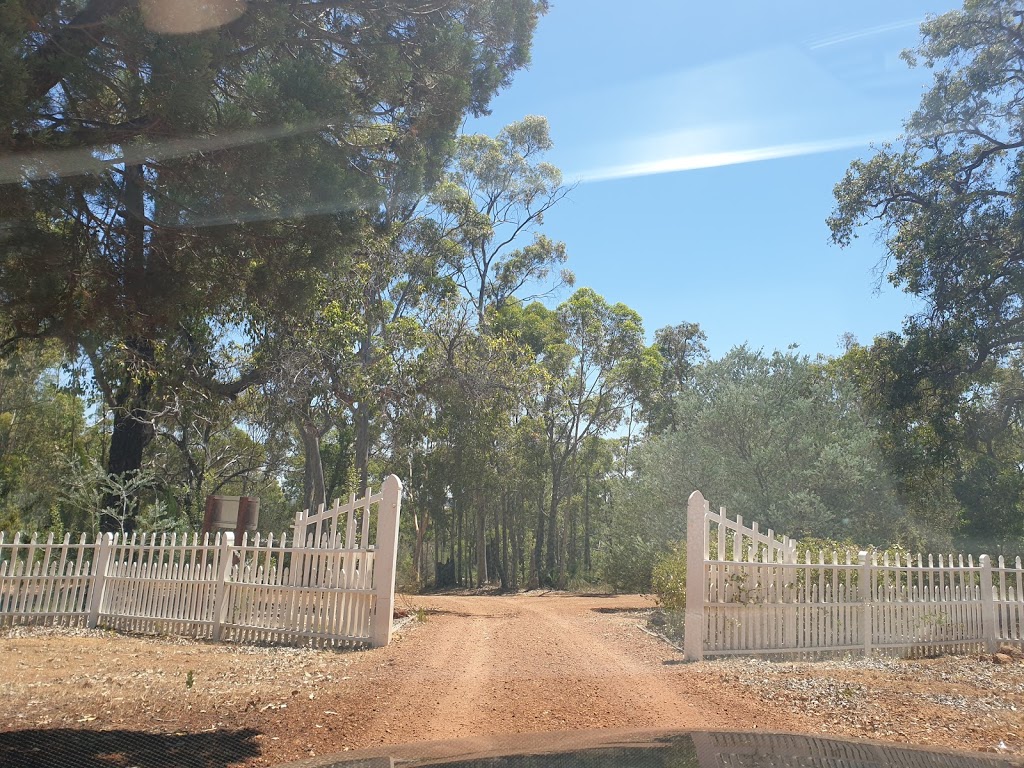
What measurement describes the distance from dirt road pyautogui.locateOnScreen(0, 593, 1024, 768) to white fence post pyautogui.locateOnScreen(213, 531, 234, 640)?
0.39 meters

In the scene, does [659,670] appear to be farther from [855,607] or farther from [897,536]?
[897,536]

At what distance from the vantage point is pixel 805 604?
33.7ft

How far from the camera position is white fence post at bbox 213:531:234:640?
36.5 ft

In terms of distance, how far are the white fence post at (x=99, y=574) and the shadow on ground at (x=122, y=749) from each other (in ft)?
23.1

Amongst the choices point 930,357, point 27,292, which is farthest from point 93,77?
point 930,357

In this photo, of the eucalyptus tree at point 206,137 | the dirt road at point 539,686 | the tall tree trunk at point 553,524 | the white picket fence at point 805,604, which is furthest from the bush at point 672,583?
the tall tree trunk at point 553,524

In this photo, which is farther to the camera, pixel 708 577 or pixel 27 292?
pixel 708 577

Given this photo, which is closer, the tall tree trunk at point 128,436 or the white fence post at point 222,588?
the white fence post at point 222,588

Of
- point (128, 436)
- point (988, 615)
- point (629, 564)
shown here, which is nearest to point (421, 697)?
point (988, 615)

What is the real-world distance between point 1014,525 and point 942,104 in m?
10.8

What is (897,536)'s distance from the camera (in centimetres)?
2042

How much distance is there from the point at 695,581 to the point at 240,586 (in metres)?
6.08

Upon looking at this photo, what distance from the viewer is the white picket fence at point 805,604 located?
9.86m

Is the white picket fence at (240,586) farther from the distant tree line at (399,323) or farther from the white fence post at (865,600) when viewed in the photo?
the white fence post at (865,600)
